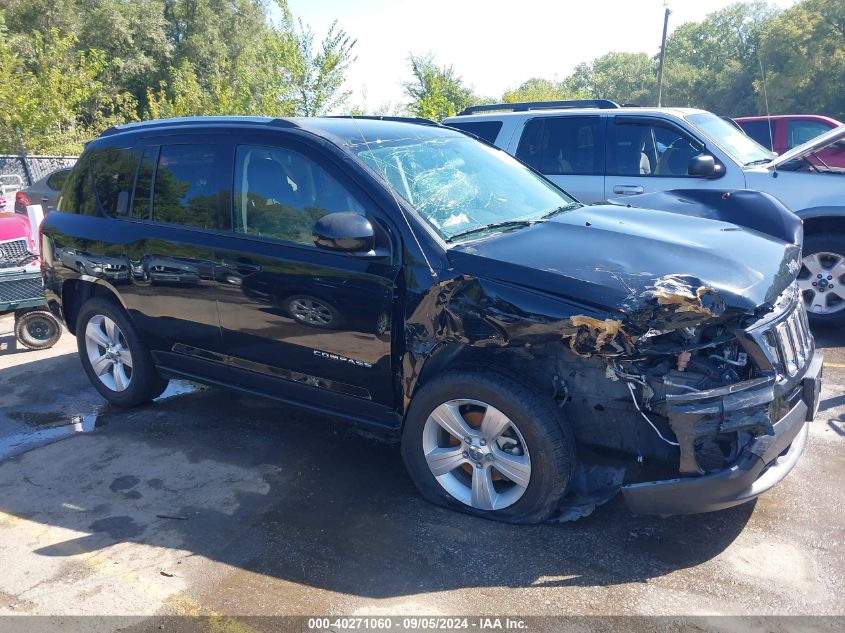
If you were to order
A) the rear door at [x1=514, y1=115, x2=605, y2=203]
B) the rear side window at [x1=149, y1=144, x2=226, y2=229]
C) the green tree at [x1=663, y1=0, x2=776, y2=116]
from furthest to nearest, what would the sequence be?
1. the green tree at [x1=663, y1=0, x2=776, y2=116]
2. the rear door at [x1=514, y1=115, x2=605, y2=203]
3. the rear side window at [x1=149, y1=144, x2=226, y2=229]

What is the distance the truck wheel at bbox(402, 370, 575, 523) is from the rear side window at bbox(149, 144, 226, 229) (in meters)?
1.75

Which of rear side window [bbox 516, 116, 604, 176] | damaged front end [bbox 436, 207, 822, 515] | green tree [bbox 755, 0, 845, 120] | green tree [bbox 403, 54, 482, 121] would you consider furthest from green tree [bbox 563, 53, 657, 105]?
damaged front end [bbox 436, 207, 822, 515]

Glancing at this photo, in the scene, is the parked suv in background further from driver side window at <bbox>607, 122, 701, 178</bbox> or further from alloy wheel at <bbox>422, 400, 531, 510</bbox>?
alloy wheel at <bbox>422, 400, 531, 510</bbox>

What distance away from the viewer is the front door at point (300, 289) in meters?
3.56

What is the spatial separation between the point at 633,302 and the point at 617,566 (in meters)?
1.18

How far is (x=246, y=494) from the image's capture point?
12.6 feet

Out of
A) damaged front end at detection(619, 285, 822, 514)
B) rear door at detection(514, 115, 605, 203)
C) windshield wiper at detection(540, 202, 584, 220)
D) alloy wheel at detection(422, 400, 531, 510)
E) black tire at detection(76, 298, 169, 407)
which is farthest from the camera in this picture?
rear door at detection(514, 115, 605, 203)

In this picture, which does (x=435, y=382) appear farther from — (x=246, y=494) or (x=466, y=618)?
(x=246, y=494)

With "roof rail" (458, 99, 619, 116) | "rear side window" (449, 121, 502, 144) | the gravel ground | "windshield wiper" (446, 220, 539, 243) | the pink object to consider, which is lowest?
the gravel ground

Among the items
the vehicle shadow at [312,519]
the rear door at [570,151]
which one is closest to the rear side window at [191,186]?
the vehicle shadow at [312,519]

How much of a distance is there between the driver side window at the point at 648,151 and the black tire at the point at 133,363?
480cm

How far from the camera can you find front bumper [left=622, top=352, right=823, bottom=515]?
286 cm

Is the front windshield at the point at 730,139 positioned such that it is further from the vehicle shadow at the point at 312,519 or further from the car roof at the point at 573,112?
the vehicle shadow at the point at 312,519

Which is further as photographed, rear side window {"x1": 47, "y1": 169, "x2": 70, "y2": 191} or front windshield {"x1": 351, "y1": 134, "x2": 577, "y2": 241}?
rear side window {"x1": 47, "y1": 169, "x2": 70, "y2": 191}
